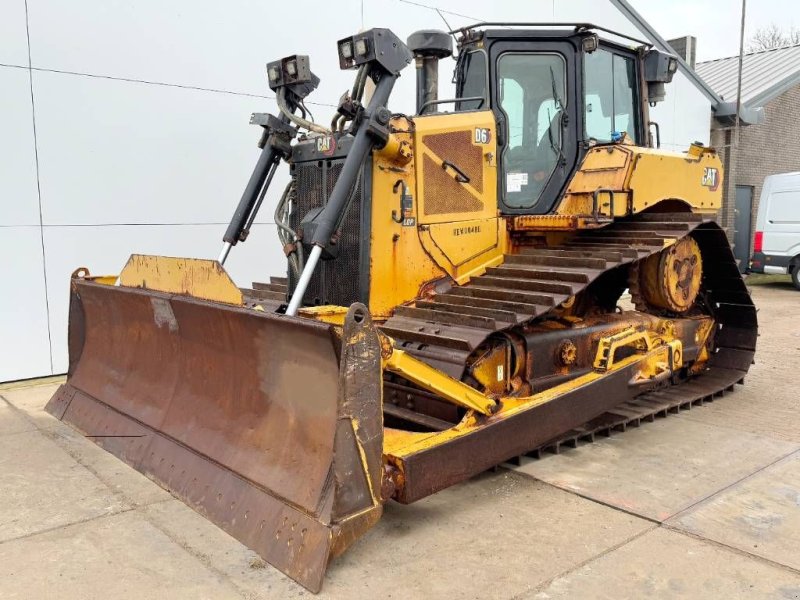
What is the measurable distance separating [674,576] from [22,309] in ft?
21.0

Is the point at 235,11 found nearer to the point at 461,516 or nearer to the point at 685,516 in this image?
the point at 461,516

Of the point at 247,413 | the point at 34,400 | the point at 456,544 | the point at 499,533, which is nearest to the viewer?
the point at 456,544

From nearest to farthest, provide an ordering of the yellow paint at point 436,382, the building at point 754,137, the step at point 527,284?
the yellow paint at point 436,382
the step at point 527,284
the building at point 754,137

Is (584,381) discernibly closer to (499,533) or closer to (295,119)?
(499,533)

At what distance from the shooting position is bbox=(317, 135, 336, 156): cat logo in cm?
471

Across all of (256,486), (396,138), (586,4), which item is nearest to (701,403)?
(396,138)

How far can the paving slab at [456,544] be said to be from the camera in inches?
127

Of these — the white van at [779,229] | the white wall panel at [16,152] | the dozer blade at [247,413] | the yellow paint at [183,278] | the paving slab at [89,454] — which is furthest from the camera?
the white van at [779,229]

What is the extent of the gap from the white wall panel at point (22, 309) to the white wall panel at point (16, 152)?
7.3 inches

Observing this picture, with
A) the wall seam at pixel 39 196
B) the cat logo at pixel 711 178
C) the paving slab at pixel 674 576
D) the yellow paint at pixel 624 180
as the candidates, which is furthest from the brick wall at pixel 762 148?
the paving slab at pixel 674 576

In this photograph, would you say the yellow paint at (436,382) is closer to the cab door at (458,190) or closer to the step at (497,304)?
the step at (497,304)

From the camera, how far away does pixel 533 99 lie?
541 centimetres

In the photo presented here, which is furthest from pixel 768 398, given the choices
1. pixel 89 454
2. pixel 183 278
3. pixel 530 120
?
pixel 89 454

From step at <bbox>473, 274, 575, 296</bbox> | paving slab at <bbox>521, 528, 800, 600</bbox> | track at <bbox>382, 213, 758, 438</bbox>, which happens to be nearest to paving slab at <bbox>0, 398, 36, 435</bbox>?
track at <bbox>382, 213, 758, 438</bbox>
